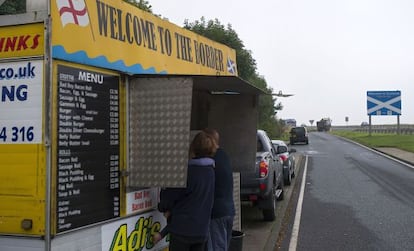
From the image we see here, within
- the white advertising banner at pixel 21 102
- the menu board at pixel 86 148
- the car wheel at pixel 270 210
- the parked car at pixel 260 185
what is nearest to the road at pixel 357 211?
the car wheel at pixel 270 210

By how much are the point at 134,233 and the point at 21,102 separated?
5.34ft

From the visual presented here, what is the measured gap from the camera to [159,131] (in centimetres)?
458

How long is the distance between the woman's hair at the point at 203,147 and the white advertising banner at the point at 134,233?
748mm

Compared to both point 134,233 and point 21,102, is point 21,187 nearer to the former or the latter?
point 21,102

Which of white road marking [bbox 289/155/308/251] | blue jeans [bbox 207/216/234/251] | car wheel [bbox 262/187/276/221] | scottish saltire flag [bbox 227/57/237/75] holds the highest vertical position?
scottish saltire flag [bbox 227/57/237/75]

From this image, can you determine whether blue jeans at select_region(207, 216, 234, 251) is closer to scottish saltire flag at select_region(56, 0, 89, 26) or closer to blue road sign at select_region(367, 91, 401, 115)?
scottish saltire flag at select_region(56, 0, 89, 26)

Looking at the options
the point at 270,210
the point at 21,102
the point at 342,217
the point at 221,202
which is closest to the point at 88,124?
the point at 21,102

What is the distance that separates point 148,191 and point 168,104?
0.88 metres

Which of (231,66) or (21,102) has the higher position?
(231,66)

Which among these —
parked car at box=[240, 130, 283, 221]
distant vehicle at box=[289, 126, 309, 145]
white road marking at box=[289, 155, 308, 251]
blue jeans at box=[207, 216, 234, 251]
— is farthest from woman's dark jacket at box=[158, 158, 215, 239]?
distant vehicle at box=[289, 126, 309, 145]

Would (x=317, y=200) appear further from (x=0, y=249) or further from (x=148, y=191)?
(x=0, y=249)

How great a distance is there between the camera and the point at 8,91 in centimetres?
381

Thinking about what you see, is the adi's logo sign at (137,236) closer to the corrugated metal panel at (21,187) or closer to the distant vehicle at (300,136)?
the corrugated metal panel at (21,187)

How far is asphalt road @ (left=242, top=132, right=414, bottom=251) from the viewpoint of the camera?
8.51 meters
